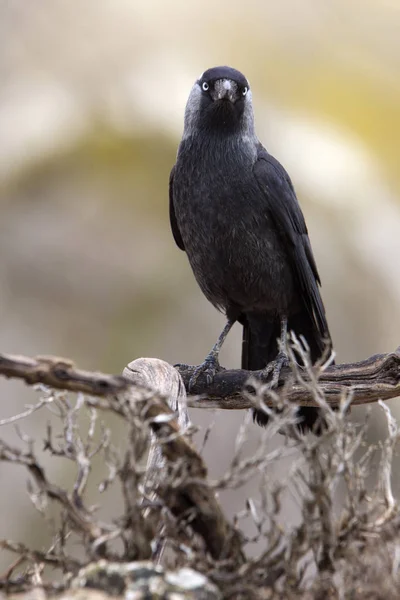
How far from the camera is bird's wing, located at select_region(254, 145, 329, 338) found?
4242 millimetres

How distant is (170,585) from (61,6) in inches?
331

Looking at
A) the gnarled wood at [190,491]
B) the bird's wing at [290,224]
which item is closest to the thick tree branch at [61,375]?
the gnarled wood at [190,491]

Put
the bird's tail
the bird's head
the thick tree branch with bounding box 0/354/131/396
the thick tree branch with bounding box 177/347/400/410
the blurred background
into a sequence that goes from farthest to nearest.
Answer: the blurred background < the bird's tail < the bird's head < the thick tree branch with bounding box 177/347/400/410 < the thick tree branch with bounding box 0/354/131/396

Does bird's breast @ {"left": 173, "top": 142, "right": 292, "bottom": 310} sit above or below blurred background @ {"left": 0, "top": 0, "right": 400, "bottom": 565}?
below

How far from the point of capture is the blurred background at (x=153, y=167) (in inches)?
290

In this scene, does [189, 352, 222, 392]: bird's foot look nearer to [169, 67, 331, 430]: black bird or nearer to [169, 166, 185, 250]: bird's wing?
[169, 67, 331, 430]: black bird

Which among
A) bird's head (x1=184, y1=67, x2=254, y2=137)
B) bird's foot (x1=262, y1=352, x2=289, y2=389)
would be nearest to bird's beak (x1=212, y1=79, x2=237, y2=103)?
bird's head (x1=184, y1=67, x2=254, y2=137)

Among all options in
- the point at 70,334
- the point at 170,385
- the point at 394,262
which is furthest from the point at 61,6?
the point at 170,385

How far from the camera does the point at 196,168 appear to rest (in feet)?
13.9

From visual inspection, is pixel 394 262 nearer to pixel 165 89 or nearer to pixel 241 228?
pixel 165 89

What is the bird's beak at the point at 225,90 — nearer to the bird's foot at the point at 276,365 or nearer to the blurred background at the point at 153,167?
the bird's foot at the point at 276,365

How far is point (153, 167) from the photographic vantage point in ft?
26.6

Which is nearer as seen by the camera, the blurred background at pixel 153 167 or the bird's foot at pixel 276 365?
the bird's foot at pixel 276 365

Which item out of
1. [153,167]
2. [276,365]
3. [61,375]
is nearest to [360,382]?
[276,365]
